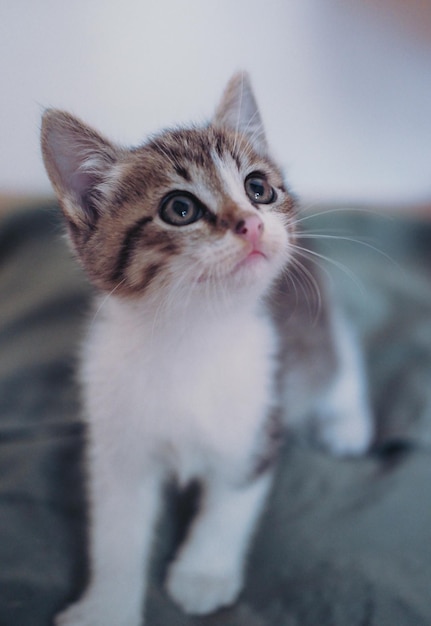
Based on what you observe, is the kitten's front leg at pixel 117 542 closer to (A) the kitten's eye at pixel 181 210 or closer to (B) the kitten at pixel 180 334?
(B) the kitten at pixel 180 334

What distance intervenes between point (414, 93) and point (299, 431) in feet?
1.92

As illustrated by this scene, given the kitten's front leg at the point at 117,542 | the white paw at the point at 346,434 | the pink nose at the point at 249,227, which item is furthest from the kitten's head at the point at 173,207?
the white paw at the point at 346,434

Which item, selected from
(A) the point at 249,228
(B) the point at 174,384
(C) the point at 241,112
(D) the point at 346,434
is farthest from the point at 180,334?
(D) the point at 346,434

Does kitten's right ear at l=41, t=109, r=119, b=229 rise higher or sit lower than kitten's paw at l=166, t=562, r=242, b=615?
higher

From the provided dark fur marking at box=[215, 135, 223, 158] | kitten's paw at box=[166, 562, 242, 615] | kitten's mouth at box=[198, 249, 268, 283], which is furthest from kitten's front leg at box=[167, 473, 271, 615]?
dark fur marking at box=[215, 135, 223, 158]

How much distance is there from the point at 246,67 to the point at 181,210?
0.63 ft

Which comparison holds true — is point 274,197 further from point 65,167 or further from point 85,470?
point 85,470

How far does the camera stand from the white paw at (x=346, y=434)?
100cm

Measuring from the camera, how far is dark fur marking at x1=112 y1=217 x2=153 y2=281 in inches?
24.4

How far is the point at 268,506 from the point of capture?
0.83 meters

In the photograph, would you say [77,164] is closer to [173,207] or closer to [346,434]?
[173,207]

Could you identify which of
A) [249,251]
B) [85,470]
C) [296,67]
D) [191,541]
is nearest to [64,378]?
[85,470]

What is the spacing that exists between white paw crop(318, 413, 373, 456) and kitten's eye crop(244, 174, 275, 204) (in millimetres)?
529

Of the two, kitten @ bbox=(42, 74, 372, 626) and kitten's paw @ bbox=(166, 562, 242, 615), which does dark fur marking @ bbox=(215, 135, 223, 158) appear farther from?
kitten's paw @ bbox=(166, 562, 242, 615)
